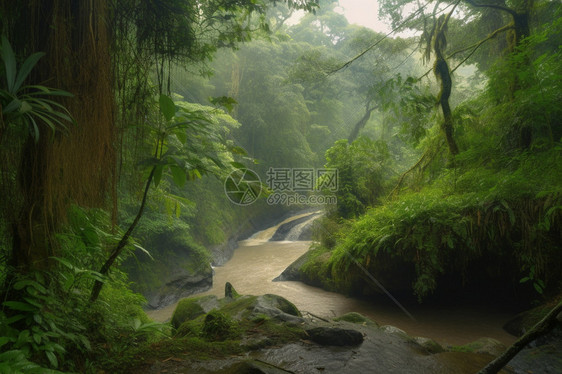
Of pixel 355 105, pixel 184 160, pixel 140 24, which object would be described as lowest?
pixel 184 160

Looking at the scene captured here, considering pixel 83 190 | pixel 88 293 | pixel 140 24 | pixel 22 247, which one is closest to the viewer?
pixel 22 247

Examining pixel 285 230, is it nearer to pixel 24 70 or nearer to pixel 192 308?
pixel 192 308

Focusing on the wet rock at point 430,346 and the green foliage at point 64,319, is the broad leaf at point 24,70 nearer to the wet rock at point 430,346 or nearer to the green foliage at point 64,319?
the green foliage at point 64,319

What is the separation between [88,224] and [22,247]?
0.33m

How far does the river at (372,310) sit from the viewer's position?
15.9ft

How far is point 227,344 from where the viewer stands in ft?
9.36

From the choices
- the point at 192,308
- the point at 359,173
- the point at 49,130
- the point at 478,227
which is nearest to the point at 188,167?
the point at 49,130

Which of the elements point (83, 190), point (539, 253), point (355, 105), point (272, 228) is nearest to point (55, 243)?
point (83, 190)

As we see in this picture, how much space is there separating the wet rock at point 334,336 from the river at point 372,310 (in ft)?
6.85

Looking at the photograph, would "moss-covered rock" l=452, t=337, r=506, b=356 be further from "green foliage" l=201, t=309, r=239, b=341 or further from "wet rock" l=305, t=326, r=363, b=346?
"green foliage" l=201, t=309, r=239, b=341

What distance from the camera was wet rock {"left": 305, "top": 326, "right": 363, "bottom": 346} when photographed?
125 inches

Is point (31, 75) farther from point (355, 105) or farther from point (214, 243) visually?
point (355, 105)
